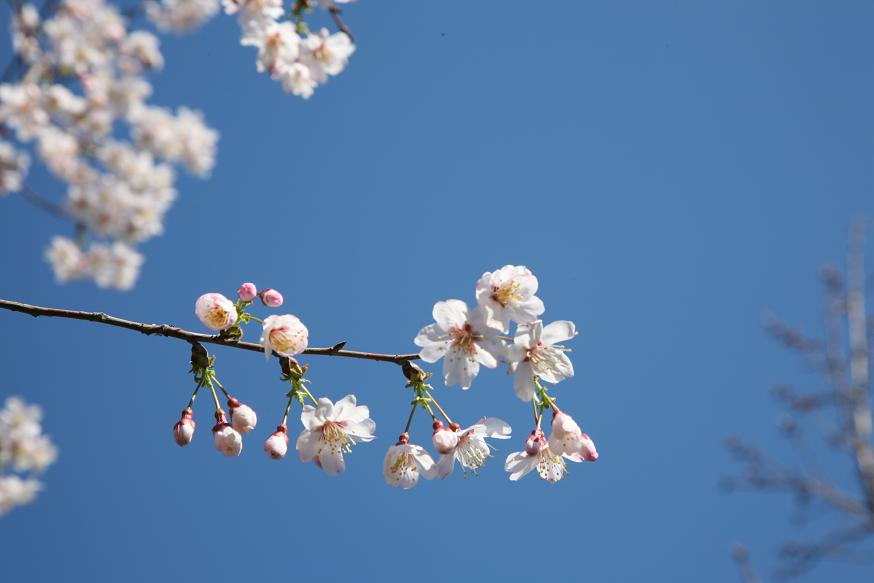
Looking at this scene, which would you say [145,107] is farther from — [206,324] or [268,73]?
[268,73]

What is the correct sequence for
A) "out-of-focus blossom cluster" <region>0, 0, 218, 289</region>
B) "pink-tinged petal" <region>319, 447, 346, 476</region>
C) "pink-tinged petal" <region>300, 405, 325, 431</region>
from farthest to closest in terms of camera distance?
"pink-tinged petal" <region>319, 447, 346, 476</region> → "pink-tinged petal" <region>300, 405, 325, 431</region> → "out-of-focus blossom cluster" <region>0, 0, 218, 289</region>

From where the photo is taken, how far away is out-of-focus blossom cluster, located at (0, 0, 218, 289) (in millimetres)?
1653

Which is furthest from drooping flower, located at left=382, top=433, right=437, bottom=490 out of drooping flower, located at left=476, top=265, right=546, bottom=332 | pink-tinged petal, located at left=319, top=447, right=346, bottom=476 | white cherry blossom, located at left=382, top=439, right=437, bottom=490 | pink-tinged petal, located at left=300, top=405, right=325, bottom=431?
drooping flower, located at left=476, top=265, right=546, bottom=332

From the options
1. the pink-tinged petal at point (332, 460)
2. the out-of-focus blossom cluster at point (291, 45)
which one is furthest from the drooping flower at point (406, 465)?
the out-of-focus blossom cluster at point (291, 45)

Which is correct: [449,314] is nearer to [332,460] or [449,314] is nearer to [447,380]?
[447,380]

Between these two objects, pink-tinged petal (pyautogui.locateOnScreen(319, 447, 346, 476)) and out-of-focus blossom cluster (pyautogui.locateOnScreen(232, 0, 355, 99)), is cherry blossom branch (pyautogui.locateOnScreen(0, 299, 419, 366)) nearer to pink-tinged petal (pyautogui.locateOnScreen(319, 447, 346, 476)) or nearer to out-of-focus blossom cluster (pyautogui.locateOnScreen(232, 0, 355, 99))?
pink-tinged petal (pyautogui.locateOnScreen(319, 447, 346, 476))

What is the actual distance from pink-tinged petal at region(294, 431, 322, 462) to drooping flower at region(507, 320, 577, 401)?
662 mm

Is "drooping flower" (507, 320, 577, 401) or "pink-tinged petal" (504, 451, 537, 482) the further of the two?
"pink-tinged petal" (504, 451, 537, 482)

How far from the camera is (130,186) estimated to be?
5.62 ft

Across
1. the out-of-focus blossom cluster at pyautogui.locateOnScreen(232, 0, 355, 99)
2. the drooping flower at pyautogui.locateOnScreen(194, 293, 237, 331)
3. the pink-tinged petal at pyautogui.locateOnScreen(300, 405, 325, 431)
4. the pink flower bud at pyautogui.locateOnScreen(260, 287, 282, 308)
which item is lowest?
the pink-tinged petal at pyautogui.locateOnScreen(300, 405, 325, 431)

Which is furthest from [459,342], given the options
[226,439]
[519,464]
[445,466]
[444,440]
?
[226,439]

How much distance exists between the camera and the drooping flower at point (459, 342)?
1976 millimetres

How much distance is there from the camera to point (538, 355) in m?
2.08

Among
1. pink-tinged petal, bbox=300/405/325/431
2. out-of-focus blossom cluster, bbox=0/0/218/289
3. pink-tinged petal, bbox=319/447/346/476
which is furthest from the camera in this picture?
pink-tinged petal, bbox=319/447/346/476
